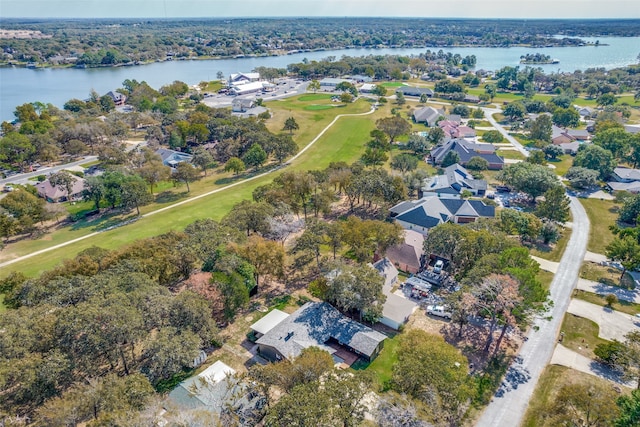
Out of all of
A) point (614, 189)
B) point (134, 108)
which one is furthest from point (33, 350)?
point (134, 108)

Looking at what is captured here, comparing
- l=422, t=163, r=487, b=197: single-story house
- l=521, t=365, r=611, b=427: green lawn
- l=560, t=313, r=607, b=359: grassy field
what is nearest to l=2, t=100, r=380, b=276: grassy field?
l=422, t=163, r=487, b=197: single-story house

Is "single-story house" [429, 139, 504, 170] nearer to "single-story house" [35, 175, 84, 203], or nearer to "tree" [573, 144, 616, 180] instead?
→ "tree" [573, 144, 616, 180]

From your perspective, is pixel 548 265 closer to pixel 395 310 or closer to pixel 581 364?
pixel 581 364

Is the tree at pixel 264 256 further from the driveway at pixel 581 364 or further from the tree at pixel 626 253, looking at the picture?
the tree at pixel 626 253

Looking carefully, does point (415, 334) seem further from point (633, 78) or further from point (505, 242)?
point (633, 78)

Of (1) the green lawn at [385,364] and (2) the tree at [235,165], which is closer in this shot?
(1) the green lawn at [385,364]

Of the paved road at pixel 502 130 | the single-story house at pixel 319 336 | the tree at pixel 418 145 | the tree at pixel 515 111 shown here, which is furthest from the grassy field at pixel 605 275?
the tree at pixel 515 111
